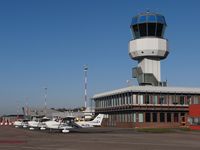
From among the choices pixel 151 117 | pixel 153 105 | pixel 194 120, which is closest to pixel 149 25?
pixel 153 105

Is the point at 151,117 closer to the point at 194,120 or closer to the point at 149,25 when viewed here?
the point at 194,120

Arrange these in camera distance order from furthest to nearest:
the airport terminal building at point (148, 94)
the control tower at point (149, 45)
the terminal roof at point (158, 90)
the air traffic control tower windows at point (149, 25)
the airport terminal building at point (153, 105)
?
the control tower at point (149, 45)
the air traffic control tower windows at point (149, 25)
the terminal roof at point (158, 90)
the airport terminal building at point (148, 94)
the airport terminal building at point (153, 105)

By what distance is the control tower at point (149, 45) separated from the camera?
107 meters

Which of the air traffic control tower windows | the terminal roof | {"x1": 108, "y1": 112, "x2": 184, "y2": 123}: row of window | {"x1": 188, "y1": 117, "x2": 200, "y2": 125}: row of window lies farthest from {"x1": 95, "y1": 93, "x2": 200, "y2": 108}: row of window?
{"x1": 188, "y1": 117, "x2": 200, "y2": 125}: row of window

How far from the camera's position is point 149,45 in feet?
351

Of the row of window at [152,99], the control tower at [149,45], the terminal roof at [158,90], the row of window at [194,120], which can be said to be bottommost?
the row of window at [194,120]

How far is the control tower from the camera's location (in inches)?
4213

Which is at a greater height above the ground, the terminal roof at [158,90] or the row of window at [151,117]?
the terminal roof at [158,90]

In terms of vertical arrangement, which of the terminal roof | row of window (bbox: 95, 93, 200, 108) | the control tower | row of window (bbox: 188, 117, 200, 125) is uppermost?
the control tower

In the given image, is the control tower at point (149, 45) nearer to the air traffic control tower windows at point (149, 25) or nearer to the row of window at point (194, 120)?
the air traffic control tower windows at point (149, 25)

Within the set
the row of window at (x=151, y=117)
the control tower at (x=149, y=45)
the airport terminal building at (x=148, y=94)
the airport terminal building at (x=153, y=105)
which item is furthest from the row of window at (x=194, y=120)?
the control tower at (x=149, y=45)

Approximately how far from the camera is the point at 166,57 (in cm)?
11156

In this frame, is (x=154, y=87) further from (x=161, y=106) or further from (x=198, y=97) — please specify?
(x=198, y=97)

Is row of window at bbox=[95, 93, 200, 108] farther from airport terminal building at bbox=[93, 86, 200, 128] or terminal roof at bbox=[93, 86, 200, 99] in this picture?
terminal roof at bbox=[93, 86, 200, 99]
